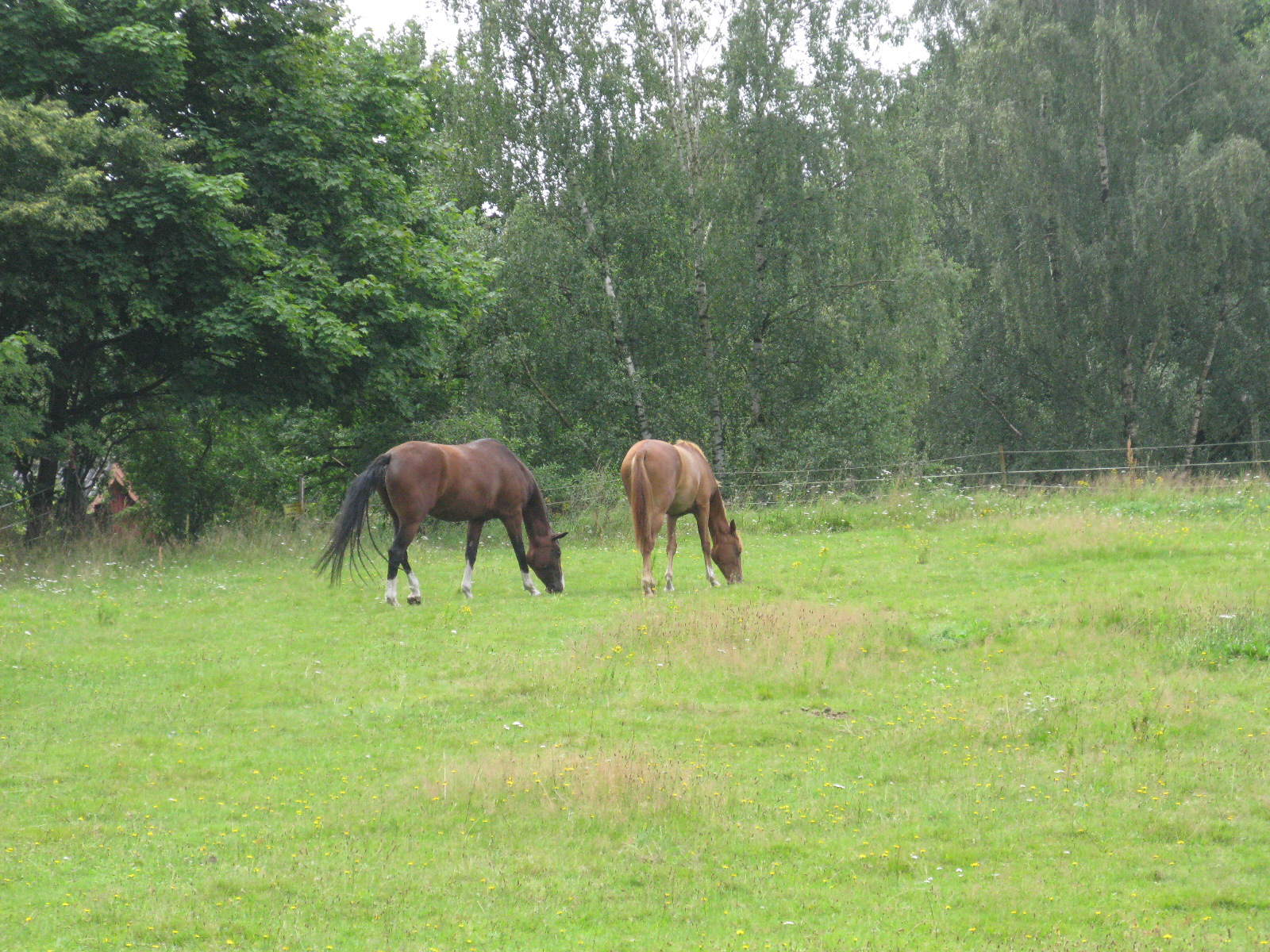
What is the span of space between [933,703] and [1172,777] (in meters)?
2.42

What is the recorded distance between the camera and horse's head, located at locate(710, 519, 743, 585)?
17.2 meters

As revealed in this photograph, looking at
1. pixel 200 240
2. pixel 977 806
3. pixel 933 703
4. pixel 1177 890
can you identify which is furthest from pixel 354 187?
pixel 1177 890

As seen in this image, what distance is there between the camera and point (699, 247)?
31891 mm

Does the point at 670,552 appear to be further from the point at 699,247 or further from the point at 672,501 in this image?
the point at 699,247

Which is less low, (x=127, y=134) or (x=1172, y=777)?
(x=127, y=134)

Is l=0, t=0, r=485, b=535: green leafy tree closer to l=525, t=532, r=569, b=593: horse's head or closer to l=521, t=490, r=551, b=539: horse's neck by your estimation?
l=521, t=490, r=551, b=539: horse's neck

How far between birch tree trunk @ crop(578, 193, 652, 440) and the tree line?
0.11 m

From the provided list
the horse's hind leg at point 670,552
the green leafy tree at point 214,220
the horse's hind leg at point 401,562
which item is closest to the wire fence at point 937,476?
the green leafy tree at point 214,220

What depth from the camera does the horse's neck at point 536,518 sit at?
672 inches

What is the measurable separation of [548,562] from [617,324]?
15181mm

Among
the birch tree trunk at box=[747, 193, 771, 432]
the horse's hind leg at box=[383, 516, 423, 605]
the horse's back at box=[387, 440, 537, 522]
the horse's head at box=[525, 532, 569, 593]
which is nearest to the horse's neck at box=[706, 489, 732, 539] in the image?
the horse's head at box=[525, 532, 569, 593]

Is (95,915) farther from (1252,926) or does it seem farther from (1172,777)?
(1172,777)

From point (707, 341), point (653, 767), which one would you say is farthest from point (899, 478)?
point (653, 767)

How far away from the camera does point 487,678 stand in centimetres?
1117
